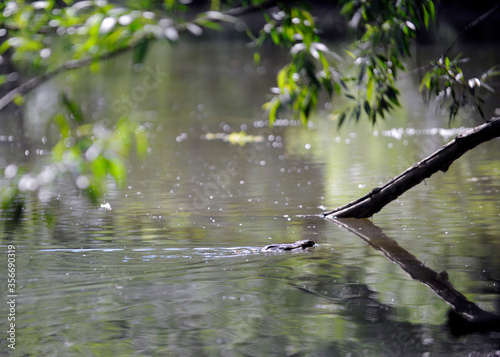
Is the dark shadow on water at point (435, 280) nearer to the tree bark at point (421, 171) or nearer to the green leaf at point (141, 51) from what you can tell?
the tree bark at point (421, 171)

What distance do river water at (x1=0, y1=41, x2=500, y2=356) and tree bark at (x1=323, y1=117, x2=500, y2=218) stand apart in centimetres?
26

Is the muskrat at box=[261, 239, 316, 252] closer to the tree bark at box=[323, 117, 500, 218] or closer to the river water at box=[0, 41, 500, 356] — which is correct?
the river water at box=[0, 41, 500, 356]

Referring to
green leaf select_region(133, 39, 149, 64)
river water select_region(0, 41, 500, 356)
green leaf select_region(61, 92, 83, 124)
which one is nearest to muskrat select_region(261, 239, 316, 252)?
river water select_region(0, 41, 500, 356)

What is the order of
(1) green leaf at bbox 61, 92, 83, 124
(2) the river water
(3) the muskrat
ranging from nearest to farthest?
(1) green leaf at bbox 61, 92, 83, 124, (2) the river water, (3) the muskrat

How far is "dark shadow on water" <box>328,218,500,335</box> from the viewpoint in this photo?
5.12m

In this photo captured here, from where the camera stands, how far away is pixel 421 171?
7910mm

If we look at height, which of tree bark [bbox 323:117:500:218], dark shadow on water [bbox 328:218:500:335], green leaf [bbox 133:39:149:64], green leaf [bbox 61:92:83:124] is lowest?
dark shadow on water [bbox 328:218:500:335]

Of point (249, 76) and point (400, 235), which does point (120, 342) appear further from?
point (249, 76)

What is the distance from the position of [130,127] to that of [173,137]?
14452mm

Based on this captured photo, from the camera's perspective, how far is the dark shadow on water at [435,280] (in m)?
5.12

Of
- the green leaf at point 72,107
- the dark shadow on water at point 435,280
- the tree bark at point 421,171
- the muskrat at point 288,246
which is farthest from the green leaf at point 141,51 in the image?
the tree bark at point 421,171

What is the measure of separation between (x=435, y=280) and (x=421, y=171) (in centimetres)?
190

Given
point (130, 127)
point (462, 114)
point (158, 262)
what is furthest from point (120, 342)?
point (462, 114)

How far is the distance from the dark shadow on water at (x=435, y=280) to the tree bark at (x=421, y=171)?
0.42 ft
